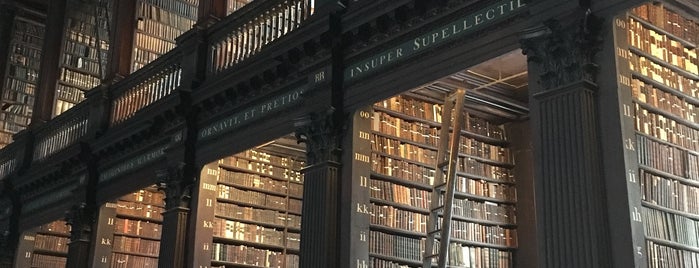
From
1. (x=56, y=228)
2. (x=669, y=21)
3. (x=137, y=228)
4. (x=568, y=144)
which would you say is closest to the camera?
(x=568, y=144)

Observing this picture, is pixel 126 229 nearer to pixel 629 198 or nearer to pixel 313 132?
pixel 313 132

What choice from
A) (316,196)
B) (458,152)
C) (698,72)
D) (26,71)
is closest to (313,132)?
(316,196)

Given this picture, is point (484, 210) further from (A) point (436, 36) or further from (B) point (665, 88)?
(B) point (665, 88)

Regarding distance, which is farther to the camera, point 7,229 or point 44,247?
point 7,229

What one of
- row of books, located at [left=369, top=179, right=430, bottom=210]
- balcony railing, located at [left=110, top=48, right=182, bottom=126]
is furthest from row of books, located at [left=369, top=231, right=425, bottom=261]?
balcony railing, located at [left=110, top=48, right=182, bottom=126]

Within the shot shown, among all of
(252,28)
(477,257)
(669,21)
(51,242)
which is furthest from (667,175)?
(51,242)

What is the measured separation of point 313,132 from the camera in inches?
256

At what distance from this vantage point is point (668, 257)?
183 inches

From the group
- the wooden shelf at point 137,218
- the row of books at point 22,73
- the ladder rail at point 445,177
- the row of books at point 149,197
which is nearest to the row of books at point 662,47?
the ladder rail at point 445,177

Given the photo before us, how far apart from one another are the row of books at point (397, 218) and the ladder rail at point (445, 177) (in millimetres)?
139

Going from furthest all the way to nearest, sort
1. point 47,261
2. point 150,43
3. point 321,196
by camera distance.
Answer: point 47,261, point 150,43, point 321,196

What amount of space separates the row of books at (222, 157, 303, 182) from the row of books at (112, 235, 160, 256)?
1.98m

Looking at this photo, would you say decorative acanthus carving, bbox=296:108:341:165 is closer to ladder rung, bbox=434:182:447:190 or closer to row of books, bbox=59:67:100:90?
ladder rung, bbox=434:182:447:190

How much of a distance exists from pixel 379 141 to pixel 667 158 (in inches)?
87.2
